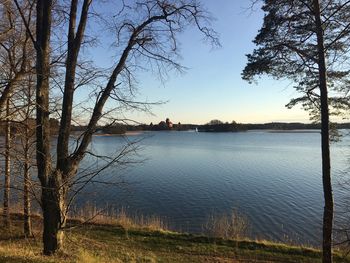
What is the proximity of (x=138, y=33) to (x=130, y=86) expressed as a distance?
1261 mm

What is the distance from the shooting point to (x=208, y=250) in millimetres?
13031

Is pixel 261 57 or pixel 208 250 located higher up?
pixel 261 57

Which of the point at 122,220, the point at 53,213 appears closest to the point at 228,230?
the point at 122,220

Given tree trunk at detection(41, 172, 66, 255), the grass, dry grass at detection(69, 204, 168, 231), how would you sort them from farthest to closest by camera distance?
dry grass at detection(69, 204, 168, 231) → the grass → tree trunk at detection(41, 172, 66, 255)

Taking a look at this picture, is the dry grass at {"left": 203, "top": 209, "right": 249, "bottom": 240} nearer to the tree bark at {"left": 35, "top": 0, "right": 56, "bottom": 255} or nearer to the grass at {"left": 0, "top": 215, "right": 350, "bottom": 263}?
the grass at {"left": 0, "top": 215, "right": 350, "bottom": 263}

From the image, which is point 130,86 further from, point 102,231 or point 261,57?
point 102,231

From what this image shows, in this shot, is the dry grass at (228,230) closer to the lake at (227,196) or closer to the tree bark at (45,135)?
the lake at (227,196)

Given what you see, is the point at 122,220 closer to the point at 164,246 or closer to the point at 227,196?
the point at 164,246

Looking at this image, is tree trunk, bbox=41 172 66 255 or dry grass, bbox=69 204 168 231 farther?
dry grass, bbox=69 204 168 231

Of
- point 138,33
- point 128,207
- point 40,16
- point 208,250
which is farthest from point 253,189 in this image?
point 40,16

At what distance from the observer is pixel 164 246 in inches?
527

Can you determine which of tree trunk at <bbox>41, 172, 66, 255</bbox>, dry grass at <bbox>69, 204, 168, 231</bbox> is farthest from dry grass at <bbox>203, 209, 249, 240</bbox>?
tree trunk at <bbox>41, 172, 66, 255</bbox>

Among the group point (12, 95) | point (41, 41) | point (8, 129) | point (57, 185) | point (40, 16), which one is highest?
point (40, 16)

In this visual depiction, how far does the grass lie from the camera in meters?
11.9
